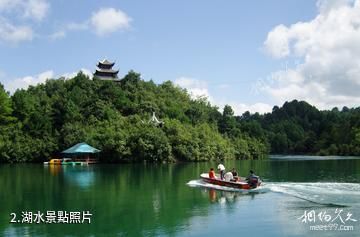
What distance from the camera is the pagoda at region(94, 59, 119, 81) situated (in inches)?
3034

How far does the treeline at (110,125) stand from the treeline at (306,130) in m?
16.9

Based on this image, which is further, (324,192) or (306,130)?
(306,130)

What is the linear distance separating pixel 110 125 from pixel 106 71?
60.4 ft

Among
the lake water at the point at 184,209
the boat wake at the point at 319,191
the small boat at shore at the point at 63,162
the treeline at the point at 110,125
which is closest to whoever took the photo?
the lake water at the point at 184,209

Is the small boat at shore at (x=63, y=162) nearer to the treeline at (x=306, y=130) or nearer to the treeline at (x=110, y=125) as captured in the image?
the treeline at (x=110, y=125)

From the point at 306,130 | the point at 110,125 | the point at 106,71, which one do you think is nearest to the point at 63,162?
→ the point at 110,125

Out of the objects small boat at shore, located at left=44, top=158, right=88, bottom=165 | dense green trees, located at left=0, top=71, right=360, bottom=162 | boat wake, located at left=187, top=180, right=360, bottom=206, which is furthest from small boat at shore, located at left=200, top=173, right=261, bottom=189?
dense green trees, located at left=0, top=71, right=360, bottom=162

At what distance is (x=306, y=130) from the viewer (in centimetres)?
12350

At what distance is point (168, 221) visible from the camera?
16.1m

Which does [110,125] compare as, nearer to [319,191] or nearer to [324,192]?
[319,191]

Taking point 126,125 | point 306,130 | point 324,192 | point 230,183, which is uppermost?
point 306,130

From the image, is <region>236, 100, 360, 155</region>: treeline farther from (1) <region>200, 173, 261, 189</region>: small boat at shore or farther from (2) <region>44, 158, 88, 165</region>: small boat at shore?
(1) <region>200, 173, 261, 189</region>: small boat at shore

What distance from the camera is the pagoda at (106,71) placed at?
7706 cm

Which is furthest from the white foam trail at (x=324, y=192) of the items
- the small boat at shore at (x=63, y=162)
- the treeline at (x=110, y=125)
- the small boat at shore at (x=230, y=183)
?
the small boat at shore at (x=63, y=162)
